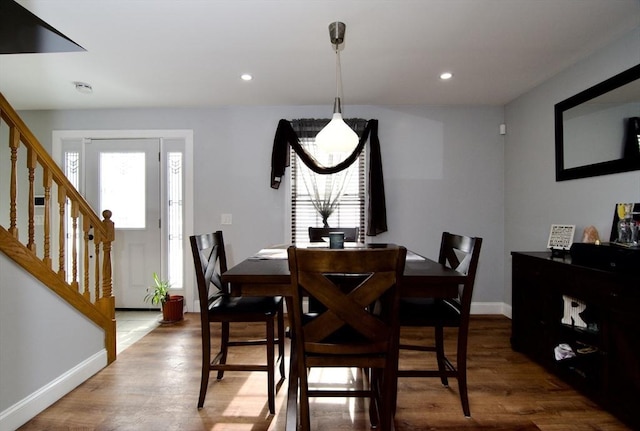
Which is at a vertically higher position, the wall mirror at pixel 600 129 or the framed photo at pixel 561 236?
the wall mirror at pixel 600 129

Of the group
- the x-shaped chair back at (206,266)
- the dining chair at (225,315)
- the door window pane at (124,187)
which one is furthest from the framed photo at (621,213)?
the door window pane at (124,187)

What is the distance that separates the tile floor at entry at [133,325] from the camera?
9.78 ft

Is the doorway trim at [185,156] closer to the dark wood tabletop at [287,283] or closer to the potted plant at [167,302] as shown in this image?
the potted plant at [167,302]

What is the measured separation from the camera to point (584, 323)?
81.2 inches

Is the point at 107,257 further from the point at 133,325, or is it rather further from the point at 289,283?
the point at 289,283

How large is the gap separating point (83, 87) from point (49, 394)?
2.70 m

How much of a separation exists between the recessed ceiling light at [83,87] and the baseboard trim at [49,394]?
96.0 inches

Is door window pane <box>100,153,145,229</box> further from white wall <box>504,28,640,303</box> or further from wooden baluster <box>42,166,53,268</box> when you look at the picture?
white wall <box>504,28,640,303</box>

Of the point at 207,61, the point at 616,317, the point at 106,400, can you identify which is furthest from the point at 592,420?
the point at 207,61

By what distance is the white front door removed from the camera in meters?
3.80

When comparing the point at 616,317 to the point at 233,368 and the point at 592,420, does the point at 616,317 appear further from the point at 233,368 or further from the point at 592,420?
the point at 233,368

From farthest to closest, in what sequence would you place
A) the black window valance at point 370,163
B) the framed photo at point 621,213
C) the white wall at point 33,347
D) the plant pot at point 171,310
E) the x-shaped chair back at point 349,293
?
the black window valance at point 370,163 → the plant pot at point 171,310 → the framed photo at point 621,213 → the white wall at point 33,347 → the x-shaped chair back at point 349,293

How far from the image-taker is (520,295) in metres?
2.64

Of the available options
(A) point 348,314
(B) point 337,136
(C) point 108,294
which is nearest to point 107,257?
(C) point 108,294
